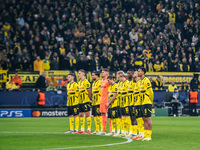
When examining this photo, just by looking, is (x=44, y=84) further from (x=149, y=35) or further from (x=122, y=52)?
(x=149, y=35)

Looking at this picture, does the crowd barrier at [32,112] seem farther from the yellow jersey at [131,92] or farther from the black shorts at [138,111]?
the black shorts at [138,111]

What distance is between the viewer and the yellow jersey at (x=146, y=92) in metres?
13.6

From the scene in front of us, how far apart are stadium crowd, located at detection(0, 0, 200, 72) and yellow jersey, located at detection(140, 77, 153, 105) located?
16.3m

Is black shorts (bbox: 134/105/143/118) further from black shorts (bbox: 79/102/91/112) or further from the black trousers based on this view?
the black trousers

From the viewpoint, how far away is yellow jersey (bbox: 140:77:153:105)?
1355 centimetres

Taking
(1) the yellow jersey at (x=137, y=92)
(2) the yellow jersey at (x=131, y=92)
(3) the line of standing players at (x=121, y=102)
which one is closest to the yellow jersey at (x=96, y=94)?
(3) the line of standing players at (x=121, y=102)

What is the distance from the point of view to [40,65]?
95.7 feet

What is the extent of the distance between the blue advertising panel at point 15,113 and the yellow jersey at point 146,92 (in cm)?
1737

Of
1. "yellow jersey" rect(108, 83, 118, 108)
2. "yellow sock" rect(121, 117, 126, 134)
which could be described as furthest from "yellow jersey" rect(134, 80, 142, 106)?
"yellow jersey" rect(108, 83, 118, 108)

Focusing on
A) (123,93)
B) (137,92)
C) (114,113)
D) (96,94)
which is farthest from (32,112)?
(137,92)

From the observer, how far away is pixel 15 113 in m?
29.7

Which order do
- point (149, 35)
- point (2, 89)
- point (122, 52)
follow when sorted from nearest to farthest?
point (2, 89) < point (122, 52) < point (149, 35)

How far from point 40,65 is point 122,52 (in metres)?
6.53

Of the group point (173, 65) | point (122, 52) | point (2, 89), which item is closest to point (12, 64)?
point (2, 89)
